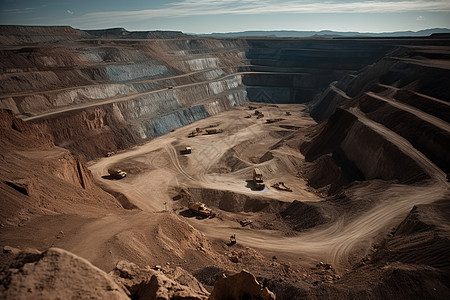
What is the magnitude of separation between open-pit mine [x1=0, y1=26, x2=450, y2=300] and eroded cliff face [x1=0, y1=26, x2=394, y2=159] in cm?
37

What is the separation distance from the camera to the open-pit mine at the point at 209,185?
1473 centimetres

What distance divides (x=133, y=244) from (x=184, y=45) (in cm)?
8888

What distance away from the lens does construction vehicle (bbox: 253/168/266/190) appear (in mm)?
34125

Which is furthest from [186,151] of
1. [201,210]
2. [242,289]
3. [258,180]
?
[242,289]

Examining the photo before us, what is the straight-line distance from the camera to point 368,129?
37.0 metres

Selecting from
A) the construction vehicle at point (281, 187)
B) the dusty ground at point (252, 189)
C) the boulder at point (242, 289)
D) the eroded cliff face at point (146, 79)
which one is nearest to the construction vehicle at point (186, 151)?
the dusty ground at point (252, 189)

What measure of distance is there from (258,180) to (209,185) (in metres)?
5.30

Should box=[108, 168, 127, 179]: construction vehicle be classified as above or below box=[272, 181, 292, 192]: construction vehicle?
above

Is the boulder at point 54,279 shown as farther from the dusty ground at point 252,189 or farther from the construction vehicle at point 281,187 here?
the construction vehicle at point 281,187

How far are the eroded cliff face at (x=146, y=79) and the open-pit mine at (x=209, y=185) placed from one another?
375 millimetres

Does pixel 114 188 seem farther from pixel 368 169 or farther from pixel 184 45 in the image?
pixel 184 45

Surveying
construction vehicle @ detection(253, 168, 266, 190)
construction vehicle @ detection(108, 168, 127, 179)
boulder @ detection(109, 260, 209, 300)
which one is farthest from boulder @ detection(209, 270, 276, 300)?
construction vehicle @ detection(108, 168, 127, 179)

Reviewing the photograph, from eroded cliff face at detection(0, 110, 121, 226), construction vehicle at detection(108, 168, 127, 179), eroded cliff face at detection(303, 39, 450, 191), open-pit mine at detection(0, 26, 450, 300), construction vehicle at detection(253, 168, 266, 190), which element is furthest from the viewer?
construction vehicle at detection(108, 168, 127, 179)

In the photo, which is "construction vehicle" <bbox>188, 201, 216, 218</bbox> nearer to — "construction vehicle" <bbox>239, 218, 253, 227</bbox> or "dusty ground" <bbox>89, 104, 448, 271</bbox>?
"dusty ground" <bbox>89, 104, 448, 271</bbox>
